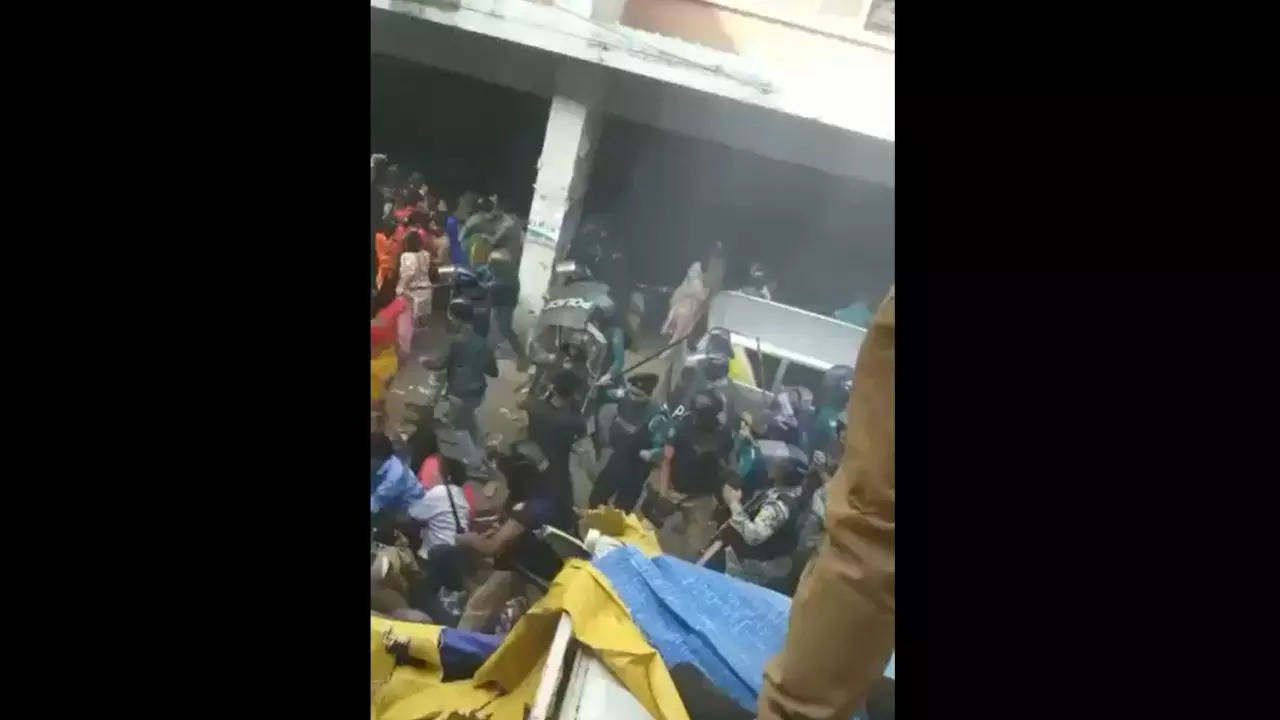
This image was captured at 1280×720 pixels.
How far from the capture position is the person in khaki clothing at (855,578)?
40cm

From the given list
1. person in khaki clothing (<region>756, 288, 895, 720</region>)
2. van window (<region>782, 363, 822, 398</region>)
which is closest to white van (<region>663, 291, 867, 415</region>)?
van window (<region>782, 363, 822, 398</region>)

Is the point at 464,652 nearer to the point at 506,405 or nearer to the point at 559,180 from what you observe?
the point at 506,405

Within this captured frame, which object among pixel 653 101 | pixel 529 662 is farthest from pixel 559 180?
pixel 529 662

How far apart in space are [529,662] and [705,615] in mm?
105

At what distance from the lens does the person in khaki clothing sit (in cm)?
40

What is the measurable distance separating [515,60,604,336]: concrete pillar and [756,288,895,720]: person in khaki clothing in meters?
0.23

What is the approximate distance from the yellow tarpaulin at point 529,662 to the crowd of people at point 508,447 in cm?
1

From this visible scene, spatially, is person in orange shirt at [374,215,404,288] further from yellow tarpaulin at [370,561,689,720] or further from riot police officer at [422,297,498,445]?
yellow tarpaulin at [370,561,689,720]

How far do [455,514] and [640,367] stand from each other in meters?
0.14

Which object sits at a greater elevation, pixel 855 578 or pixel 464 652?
pixel 855 578

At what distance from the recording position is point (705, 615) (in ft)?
1.72

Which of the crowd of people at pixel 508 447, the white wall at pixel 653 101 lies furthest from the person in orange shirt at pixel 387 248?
the white wall at pixel 653 101
